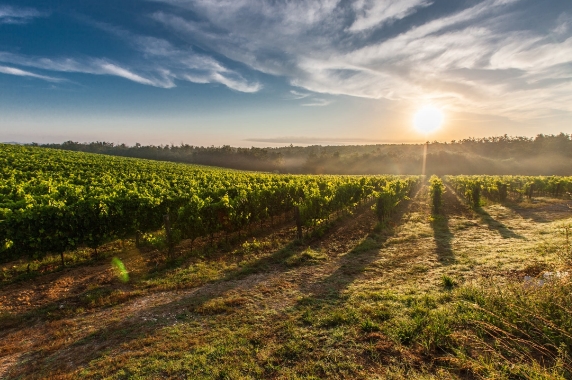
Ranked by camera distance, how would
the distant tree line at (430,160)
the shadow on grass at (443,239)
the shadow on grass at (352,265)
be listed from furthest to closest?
the distant tree line at (430,160), the shadow on grass at (443,239), the shadow on grass at (352,265)

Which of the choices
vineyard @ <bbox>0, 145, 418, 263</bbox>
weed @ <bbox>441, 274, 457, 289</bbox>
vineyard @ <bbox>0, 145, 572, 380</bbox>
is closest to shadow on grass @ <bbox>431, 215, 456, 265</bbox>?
vineyard @ <bbox>0, 145, 572, 380</bbox>

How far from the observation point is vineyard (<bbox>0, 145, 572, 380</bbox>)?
188 inches

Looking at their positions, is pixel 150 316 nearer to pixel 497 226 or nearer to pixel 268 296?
pixel 268 296

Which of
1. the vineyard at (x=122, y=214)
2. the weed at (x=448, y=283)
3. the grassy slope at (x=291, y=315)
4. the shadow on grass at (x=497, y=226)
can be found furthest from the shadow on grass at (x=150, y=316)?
the shadow on grass at (x=497, y=226)

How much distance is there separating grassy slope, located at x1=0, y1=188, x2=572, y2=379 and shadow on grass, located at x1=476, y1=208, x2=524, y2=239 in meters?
1.58

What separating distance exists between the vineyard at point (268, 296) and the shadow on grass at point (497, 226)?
0.12 meters

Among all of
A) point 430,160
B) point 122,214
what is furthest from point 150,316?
point 430,160

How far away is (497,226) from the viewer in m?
15.4

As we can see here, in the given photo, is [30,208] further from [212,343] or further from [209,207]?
[212,343]

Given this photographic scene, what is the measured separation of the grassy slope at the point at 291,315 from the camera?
4715 mm

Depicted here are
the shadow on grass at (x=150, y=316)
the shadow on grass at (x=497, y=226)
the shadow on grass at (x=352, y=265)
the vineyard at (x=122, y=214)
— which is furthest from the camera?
the shadow on grass at (x=497, y=226)

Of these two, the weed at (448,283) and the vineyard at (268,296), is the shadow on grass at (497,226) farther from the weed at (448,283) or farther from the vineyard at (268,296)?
the weed at (448,283)

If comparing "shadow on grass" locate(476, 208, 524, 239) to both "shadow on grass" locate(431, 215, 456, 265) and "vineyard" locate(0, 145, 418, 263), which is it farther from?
"vineyard" locate(0, 145, 418, 263)

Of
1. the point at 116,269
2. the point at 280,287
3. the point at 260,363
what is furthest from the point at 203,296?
the point at 116,269
